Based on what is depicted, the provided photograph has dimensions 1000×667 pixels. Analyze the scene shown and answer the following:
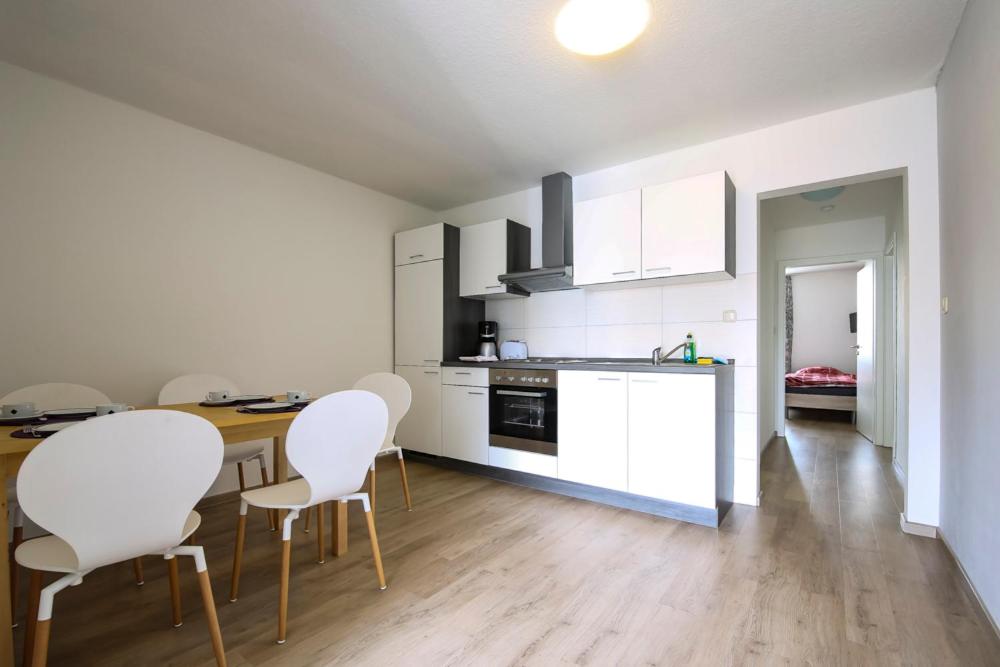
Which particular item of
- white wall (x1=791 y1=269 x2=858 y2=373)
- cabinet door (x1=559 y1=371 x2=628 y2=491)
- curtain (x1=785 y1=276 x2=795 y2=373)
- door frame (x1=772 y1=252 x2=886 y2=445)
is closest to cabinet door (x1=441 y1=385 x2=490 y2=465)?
cabinet door (x1=559 y1=371 x2=628 y2=491)

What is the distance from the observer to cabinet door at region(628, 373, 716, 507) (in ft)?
8.29

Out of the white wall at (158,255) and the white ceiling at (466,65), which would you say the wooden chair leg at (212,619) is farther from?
the white ceiling at (466,65)

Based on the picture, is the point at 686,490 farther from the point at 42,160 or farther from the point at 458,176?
the point at 42,160

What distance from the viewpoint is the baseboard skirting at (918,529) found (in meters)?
2.38

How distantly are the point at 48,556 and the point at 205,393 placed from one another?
61.2 inches

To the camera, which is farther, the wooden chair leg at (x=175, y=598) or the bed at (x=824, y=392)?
the bed at (x=824, y=392)

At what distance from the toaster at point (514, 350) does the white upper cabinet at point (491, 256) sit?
449mm

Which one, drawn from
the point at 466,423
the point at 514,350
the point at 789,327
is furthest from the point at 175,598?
the point at 789,327

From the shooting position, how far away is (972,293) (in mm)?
1827

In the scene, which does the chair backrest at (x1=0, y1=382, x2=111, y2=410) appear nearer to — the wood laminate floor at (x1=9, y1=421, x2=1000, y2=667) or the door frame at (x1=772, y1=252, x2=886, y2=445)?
the wood laminate floor at (x1=9, y1=421, x2=1000, y2=667)

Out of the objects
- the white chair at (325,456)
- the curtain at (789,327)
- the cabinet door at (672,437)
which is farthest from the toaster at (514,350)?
the curtain at (789,327)

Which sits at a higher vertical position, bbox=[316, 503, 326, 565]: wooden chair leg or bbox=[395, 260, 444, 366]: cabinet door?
bbox=[395, 260, 444, 366]: cabinet door

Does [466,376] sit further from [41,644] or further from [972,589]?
[972,589]

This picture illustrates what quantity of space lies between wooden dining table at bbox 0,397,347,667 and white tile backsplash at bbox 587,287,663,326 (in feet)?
7.74
